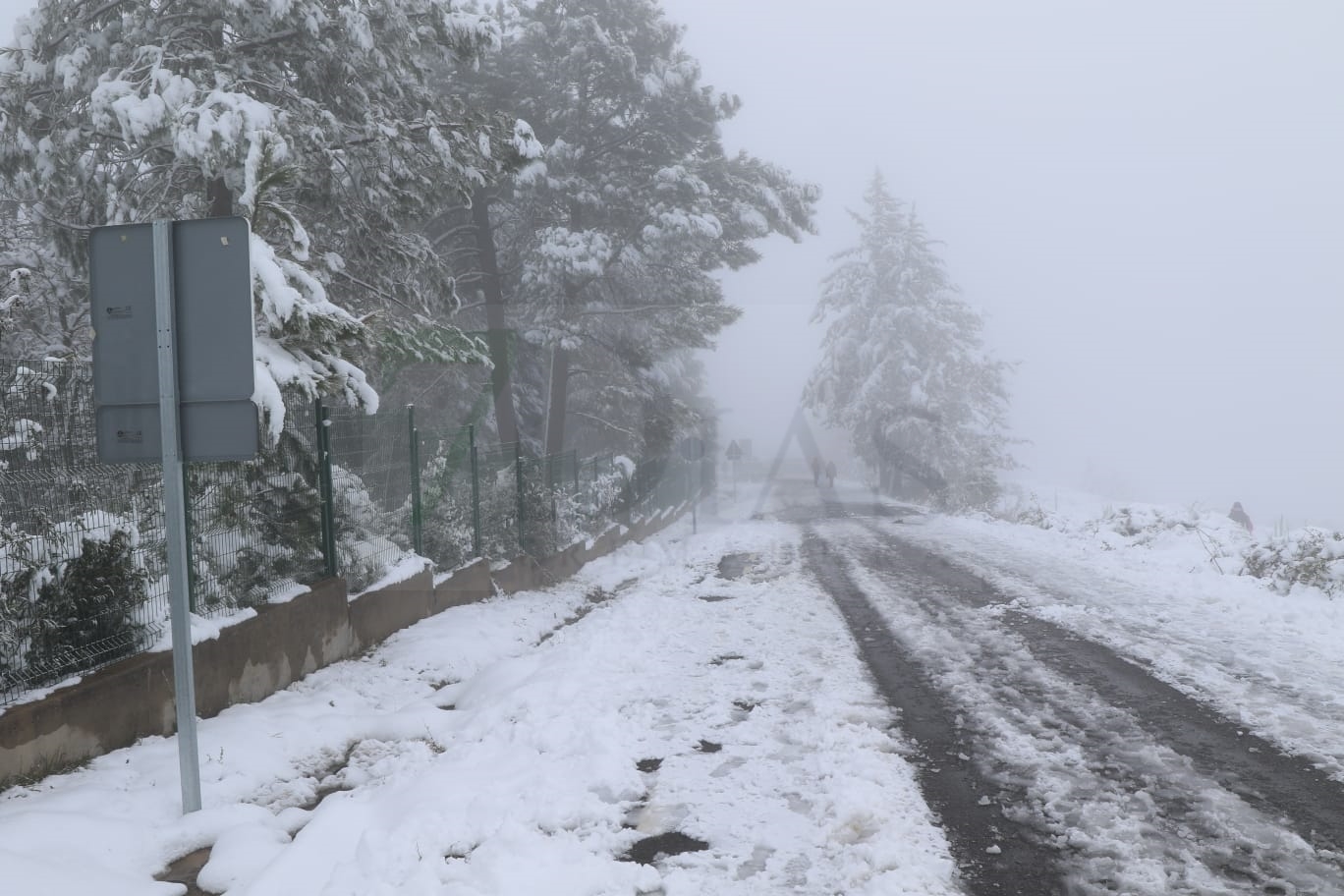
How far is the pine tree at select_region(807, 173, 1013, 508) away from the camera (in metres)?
35.3

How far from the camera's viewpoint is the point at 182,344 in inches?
167

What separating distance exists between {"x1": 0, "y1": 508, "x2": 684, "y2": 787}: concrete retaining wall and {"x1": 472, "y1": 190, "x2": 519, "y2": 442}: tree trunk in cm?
918

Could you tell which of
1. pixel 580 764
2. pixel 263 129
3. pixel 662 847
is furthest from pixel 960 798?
pixel 263 129

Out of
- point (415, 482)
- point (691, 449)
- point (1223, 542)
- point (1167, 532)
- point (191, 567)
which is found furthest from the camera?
point (691, 449)

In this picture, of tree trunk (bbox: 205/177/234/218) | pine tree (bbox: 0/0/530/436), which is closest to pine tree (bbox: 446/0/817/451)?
pine tree (bbox: 0/0/530/436)

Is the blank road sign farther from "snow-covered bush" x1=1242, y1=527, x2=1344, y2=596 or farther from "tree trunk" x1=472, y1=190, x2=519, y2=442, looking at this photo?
"tree trunk" x1=472, y1=190, x2=519, y2=442

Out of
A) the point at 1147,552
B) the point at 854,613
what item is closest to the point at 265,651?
the point at 854,613

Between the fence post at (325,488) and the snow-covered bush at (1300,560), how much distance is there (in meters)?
11.1

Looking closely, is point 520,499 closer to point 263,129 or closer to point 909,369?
point 263,129

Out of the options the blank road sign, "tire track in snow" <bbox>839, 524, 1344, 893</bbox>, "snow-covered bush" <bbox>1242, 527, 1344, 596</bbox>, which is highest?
the blank road sign

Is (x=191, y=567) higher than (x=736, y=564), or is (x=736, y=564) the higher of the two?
(x=191, y=567)

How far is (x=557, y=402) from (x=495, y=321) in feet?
9.42

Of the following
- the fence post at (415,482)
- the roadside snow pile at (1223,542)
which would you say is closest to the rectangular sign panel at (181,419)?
the fence post at (415,482)

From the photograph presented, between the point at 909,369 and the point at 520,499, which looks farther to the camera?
the point at 909,369
